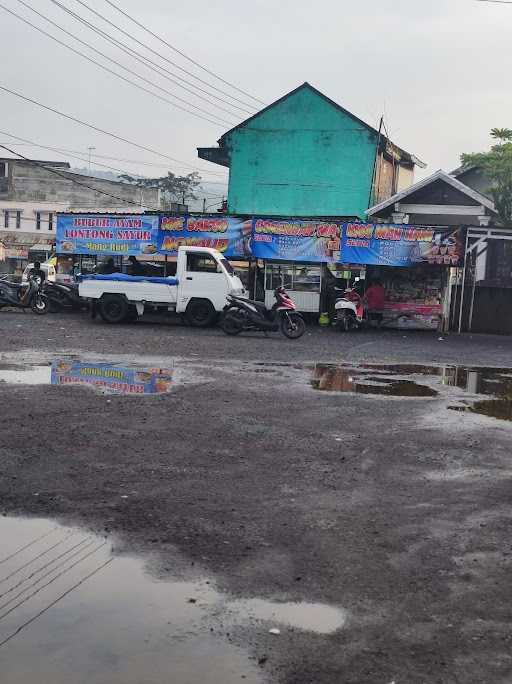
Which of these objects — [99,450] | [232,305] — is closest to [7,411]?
[99,450]

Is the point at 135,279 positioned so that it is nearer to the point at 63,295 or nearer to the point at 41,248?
the point at 63,295

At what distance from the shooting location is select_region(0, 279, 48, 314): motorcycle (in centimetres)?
2461

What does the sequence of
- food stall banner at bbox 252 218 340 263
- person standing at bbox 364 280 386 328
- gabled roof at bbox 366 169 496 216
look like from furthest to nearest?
gabled roof at bbox 366 169 496 216
person standing at bbox 364 280 386 328
food stall banner at bbox 252 218 340 263

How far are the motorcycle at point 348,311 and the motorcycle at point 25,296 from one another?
8.94 meters

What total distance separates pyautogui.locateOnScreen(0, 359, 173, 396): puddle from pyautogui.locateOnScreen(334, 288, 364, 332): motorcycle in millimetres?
11254

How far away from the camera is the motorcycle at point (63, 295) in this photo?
24938mm

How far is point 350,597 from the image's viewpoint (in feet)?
14.8

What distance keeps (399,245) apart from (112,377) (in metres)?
14.6

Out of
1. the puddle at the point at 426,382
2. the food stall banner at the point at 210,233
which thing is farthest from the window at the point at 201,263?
the puddle at the point at 426,382

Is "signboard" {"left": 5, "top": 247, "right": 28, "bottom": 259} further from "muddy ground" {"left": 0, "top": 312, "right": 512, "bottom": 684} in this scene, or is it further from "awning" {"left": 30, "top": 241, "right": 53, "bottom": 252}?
"muddy ground" {"left": 0, "top": 312, "right": 512, "bottom": 684}

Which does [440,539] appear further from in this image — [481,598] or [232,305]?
[232,305]

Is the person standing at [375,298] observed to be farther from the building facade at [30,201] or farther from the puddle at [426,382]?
the building facade at [30,201]

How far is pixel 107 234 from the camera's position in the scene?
86.6 feet

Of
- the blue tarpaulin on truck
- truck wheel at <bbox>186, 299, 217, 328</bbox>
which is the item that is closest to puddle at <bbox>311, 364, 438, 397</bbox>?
A: truck wheel at <bbox>186, 299, 217, 328</bbox>
